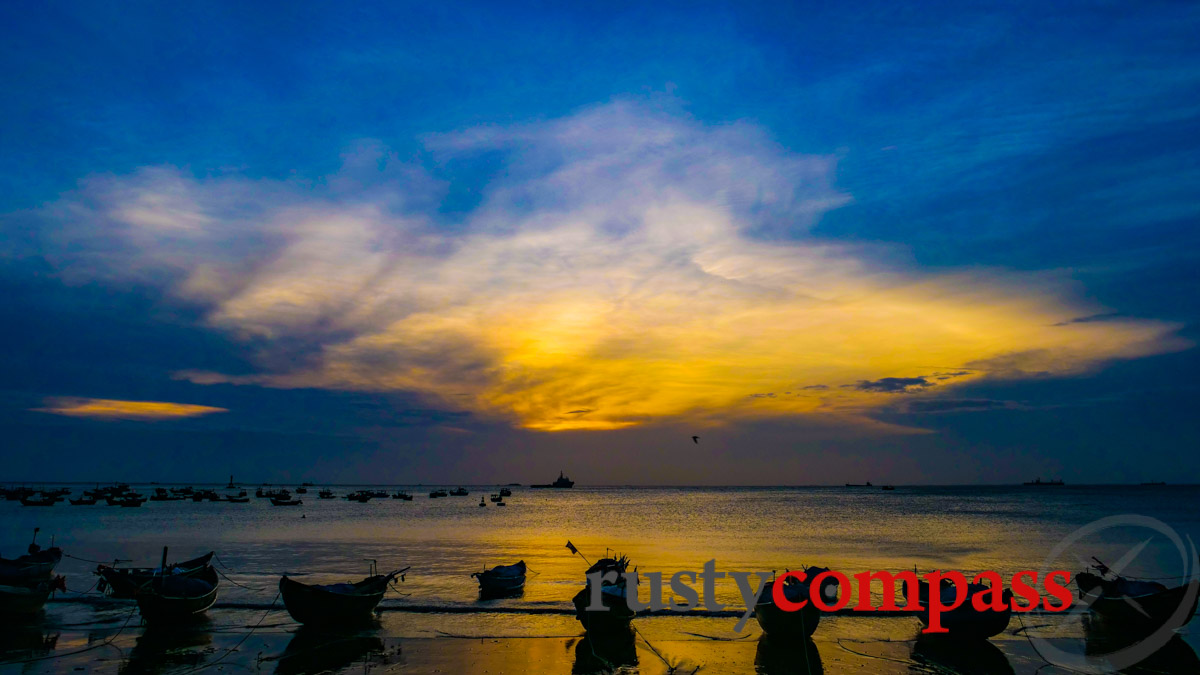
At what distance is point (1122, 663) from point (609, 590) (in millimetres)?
14720

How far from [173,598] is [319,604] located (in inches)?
192

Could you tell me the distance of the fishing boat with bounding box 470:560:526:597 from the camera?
30203 mm

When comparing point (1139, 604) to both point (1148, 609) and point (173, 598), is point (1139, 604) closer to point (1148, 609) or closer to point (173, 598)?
point (1148, 609)

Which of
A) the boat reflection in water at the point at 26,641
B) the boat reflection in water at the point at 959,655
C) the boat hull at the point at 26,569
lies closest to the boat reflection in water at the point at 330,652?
the boat reflection in water at the point at 26,641

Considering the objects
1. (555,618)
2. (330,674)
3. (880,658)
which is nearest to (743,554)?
(555,618)

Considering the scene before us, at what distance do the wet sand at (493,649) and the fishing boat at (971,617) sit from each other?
523 mm

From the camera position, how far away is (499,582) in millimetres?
30484

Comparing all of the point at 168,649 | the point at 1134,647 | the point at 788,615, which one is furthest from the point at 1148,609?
the point at 168,649

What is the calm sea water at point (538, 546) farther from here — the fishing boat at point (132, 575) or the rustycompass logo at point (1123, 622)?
the rustycompass logo at point (1123, 622)

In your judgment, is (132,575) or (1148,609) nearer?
(1148,609)

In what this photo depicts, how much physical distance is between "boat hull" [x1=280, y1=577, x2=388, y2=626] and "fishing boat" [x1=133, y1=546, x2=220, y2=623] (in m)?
3.35

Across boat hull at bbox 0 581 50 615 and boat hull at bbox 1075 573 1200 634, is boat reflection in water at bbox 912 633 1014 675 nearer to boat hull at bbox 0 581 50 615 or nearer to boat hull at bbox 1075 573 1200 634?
boat hull at bbox 1075 573 1200 634

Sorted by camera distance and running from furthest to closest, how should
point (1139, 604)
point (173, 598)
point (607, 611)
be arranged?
point (173, 598)
point (1139, 604)
point (607, 611)

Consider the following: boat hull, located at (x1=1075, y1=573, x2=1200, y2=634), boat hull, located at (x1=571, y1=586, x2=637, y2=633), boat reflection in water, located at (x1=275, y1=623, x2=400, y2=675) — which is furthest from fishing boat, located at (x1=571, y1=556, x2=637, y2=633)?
boat hull, located at (x1=1075, y1=573, x2=1200, y2=634)
